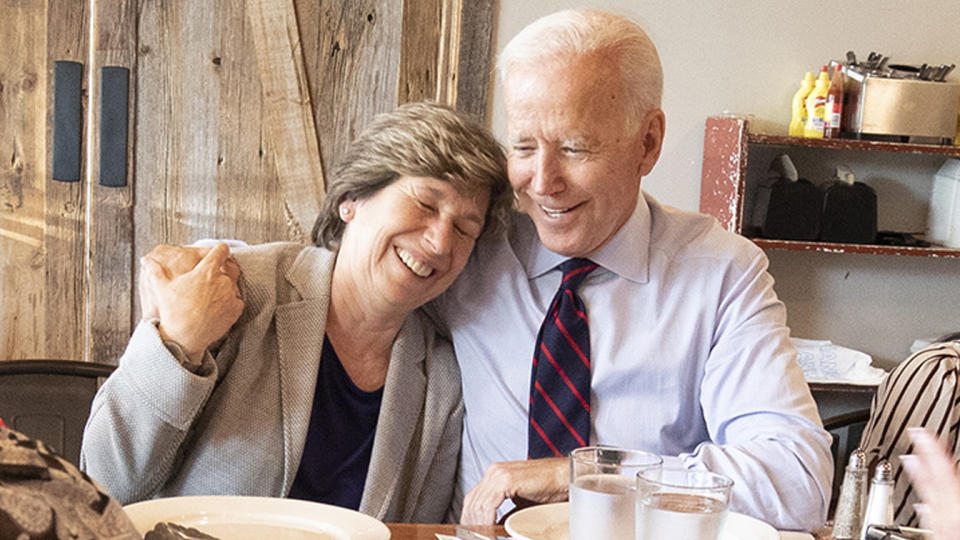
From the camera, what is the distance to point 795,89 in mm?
3990

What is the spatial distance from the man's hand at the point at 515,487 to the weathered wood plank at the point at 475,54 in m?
2.36

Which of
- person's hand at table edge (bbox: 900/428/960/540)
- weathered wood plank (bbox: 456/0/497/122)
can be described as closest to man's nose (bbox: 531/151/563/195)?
person's hand at table edge (bbox: 900/428/960/540)

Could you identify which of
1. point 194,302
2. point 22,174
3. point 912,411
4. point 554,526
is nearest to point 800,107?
point 912,411

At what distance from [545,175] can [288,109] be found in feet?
6.76

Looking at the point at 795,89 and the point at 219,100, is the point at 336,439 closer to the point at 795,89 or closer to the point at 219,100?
the point at 219,100

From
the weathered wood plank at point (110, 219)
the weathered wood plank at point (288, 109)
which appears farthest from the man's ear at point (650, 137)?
the weathered wood plank at point (110, 219)

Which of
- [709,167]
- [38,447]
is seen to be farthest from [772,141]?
[38,447]

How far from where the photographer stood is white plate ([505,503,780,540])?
1.20 meters

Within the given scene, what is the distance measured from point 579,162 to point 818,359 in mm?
2369

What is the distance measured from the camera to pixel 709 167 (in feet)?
12.8

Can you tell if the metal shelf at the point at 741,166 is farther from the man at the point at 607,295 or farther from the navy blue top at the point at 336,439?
the navy blue top at the point at 336,439

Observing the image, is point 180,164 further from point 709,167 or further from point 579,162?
point 579,162

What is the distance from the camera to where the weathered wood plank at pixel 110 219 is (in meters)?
3.53

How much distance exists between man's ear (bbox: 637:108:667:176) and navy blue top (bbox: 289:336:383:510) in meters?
0.64
